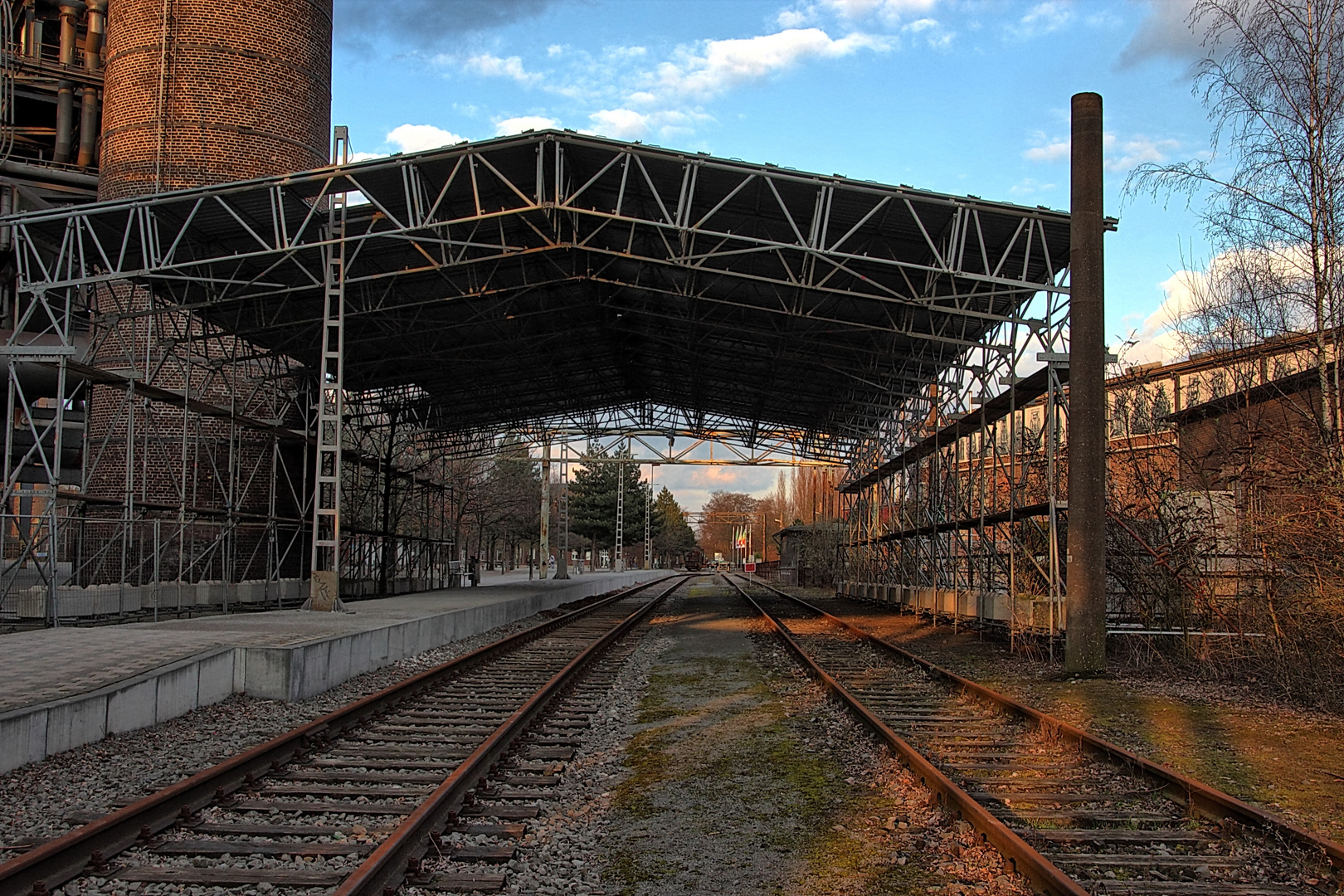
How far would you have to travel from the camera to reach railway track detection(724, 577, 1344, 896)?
199 inches

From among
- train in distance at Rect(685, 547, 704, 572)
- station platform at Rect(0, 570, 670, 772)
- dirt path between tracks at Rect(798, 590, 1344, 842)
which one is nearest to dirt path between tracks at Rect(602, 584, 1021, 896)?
dirt path between tracks at Rect(798, 590, 1344, 842)

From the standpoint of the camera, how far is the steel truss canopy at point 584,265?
1759cm

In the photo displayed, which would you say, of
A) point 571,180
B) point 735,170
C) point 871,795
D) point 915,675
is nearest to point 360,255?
point 571,180

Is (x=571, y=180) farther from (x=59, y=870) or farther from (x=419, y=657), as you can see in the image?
(x=59, y=870)

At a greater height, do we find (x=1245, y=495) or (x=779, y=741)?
(x=1245, y=495)

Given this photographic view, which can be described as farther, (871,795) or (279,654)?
(279,654)

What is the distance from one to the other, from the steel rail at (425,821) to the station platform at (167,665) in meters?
3.03

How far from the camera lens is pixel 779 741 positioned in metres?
9.03

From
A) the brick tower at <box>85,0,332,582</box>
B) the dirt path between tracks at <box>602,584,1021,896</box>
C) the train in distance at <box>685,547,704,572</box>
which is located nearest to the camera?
the dirt path between tracks at <box>602,584,1021,896</box>

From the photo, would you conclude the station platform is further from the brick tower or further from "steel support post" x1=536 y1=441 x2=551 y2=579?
"steel support post" x1=536 y1=441 x2=551 y2=579

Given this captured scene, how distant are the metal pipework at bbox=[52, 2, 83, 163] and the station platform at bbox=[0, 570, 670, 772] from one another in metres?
20.4

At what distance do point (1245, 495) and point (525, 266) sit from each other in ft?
50.5

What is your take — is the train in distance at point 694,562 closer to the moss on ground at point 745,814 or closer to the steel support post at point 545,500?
the steel support post at point 545,500

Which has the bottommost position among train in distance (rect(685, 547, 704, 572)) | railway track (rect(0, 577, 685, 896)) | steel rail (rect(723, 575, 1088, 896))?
train in distance (rect(685, 547, 704, 572))
